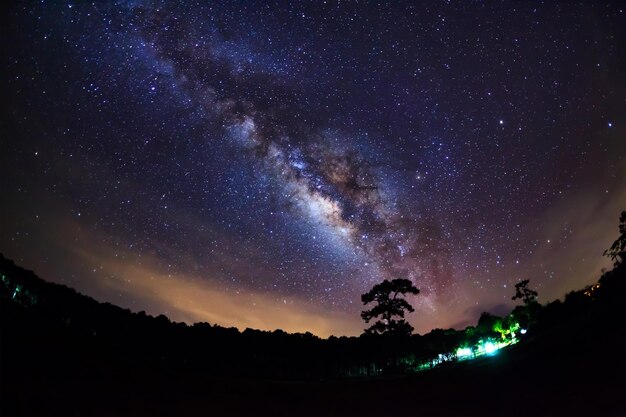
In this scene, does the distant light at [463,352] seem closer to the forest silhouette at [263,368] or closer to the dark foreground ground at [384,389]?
the forest silhouette at [263,368]

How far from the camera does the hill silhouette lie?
11695 millimetres

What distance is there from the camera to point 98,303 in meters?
15.8

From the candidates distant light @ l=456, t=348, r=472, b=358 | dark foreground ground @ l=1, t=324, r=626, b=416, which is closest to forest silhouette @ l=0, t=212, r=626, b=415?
dark foreground ground @ l=1, t=324, r=626, b=416

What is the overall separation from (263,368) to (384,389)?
5.65 metres

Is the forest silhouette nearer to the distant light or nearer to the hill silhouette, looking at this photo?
the hill silhouette

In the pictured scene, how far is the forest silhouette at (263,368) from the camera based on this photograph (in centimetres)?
1170

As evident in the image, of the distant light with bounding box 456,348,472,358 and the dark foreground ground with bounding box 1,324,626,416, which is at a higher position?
the distant light with bounding box 456,348,472,358

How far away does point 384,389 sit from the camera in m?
17.0

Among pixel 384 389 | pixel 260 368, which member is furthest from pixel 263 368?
pixel 384 389

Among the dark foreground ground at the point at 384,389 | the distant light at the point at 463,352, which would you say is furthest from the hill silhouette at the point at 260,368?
the distant light at the point at 463,352

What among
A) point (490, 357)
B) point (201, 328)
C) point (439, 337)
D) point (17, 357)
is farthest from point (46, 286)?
point (439, 337)

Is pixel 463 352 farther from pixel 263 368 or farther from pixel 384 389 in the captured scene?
pixel 263 368

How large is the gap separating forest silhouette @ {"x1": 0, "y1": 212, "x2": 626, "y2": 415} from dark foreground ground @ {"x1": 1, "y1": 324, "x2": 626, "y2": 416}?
0.14 ft

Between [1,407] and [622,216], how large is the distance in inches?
1186
